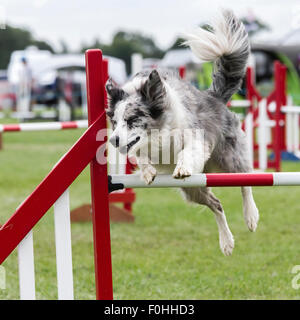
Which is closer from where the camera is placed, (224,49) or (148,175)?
(148,175)

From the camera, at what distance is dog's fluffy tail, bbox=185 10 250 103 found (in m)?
3.44

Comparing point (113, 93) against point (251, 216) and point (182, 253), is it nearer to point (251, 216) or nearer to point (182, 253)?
point (251, 216)

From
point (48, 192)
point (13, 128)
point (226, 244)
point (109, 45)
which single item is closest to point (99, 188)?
point (48, 192)

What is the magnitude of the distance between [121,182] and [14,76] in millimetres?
32683

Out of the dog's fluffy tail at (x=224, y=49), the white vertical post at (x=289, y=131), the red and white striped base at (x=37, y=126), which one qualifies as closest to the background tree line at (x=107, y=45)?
the white vertical post at (x=289, y=131)

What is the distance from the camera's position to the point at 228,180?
2.67m

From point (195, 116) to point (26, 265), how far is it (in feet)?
4.04

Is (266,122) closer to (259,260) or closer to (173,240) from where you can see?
(173,240)

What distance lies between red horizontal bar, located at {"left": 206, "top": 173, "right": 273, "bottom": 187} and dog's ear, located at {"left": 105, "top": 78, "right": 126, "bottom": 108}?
23.7 inches

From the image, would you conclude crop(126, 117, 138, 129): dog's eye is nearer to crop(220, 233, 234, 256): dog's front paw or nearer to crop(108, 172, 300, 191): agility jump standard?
crop(108, 172, 300, 191): agility jump standard

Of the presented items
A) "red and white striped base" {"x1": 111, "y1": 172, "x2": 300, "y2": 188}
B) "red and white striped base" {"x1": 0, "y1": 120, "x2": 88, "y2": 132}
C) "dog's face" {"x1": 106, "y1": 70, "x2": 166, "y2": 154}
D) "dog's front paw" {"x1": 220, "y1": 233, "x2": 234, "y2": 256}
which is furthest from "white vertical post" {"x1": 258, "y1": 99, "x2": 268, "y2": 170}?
"red and white striped base" {"x1": 111, "y1": 172, "x2": 300, "y2": 188}

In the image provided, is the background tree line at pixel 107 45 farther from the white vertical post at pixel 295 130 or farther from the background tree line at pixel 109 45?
the white vertical post at pixel 295 130

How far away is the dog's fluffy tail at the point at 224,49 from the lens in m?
3.44

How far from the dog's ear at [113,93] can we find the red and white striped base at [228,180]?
0.40 metres
